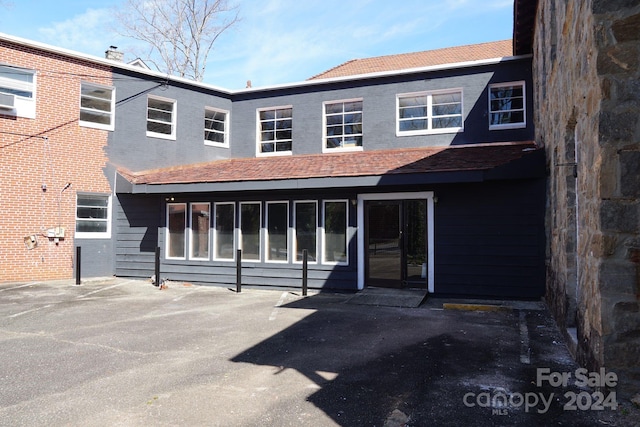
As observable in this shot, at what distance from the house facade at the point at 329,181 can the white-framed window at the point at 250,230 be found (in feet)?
0.13

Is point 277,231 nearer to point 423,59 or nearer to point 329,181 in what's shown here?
point 329,181

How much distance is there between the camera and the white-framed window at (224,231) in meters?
12.3

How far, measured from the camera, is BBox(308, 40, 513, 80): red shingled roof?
54.6ft

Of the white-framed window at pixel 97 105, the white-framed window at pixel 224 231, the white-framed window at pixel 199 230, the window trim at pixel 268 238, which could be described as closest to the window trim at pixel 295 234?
the window trim at pixel 268 238

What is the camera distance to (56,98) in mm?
12594

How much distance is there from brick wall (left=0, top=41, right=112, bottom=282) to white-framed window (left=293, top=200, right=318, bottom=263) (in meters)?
6.27

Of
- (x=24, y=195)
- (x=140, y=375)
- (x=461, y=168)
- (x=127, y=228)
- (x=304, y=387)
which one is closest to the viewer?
(x=304, y=387)

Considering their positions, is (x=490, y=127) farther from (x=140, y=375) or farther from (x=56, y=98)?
(x=56, y=98)

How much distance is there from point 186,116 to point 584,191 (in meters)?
12.8

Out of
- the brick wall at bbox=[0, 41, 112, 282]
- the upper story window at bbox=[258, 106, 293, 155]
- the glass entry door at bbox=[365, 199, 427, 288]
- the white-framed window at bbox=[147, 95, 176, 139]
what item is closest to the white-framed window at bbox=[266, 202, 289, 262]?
the glass entry door at bbox=[365, 199, 427, 288]

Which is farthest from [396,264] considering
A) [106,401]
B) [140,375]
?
[106,401]

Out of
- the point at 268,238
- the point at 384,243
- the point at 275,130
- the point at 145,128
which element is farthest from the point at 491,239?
the point at 145,128

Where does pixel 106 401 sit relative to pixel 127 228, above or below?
below

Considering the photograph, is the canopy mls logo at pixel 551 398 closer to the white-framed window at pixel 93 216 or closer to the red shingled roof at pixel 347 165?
the red shingled roof at pixel 347 165
